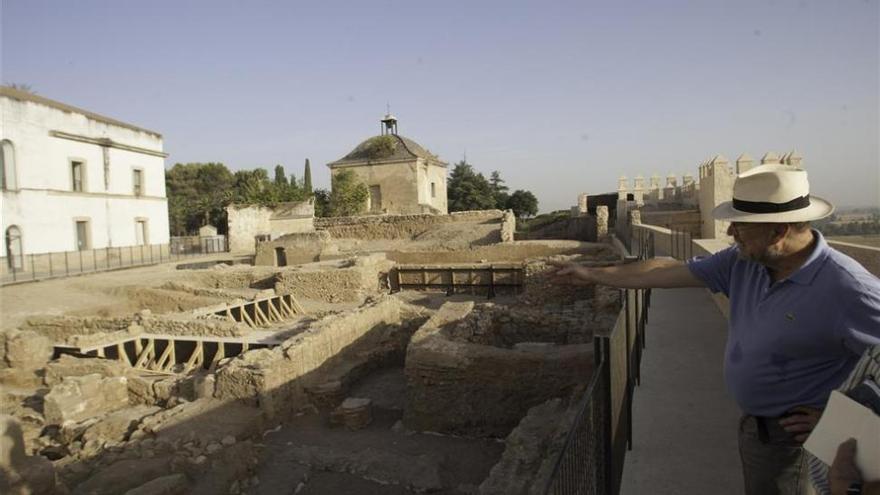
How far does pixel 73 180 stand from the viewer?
27.2 meters

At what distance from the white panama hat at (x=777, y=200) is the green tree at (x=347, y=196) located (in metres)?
34.8

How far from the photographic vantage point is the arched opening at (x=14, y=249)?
74.2ft

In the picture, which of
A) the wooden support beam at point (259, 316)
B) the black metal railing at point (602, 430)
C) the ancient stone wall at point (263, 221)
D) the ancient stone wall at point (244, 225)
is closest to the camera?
the black metal railing at point (602, 430)

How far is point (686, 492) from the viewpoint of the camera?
3.21 metres

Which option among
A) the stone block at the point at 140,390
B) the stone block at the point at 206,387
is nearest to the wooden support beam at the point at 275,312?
the stone block at the point at 140,390

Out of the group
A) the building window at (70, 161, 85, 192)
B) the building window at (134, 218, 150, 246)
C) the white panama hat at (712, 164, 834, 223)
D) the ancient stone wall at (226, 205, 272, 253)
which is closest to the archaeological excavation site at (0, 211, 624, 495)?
the white panama hat at (712, 164, 834, 223)

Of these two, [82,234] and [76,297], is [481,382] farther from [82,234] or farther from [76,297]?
[82,234]

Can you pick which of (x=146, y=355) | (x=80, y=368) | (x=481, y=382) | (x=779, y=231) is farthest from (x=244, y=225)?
(x=779, y=231)

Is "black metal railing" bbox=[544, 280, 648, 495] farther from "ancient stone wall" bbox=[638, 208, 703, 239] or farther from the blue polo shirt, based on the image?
"ancient stone wall" bbox=[638, 208, 703, 239]

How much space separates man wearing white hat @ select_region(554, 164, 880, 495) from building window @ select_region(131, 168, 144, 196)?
34.4 m

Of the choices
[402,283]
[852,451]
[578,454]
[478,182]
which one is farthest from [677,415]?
[478,182]

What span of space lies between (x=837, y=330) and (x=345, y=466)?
6273 mm

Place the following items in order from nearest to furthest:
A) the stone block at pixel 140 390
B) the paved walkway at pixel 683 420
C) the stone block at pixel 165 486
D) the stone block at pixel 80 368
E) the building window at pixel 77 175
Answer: the paved walkway at pixel 683 420 < the stone block at pixel 165 486 < the stone block at pixel 140 390 < the stone block at pixel 80 368 < the building window at pixel 77 175

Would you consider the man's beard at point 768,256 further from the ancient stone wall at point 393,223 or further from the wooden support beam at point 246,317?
the ancient stone wall at point 393,223
